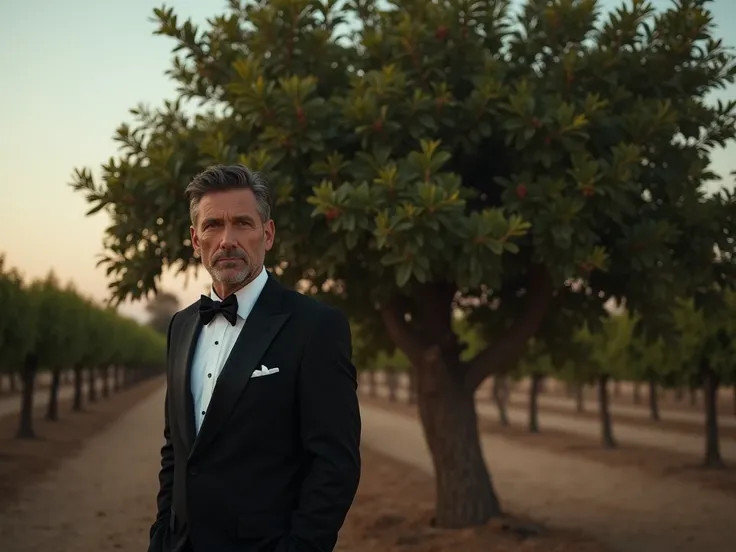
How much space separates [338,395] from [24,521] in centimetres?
1102

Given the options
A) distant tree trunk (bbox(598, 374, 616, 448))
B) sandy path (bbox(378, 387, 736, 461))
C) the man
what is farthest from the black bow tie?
distant tree trunk (bbox(598, 374, 616, 448))

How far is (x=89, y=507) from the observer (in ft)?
46.6

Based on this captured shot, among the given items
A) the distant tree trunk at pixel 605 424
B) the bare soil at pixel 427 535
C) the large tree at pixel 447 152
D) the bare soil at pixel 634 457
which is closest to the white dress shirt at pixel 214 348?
the large tree at pixel 447 152

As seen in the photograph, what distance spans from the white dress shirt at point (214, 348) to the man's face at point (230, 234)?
77mm

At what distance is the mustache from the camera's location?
3.54 m

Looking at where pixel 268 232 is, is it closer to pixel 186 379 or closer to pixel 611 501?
pixel 186 379

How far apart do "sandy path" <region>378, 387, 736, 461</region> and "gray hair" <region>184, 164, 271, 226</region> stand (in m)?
23.6

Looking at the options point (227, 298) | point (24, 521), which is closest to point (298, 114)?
point (227, 298)

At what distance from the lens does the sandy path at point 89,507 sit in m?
11.3

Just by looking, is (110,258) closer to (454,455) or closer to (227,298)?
(454,455)

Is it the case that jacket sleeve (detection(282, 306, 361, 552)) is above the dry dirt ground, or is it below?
above

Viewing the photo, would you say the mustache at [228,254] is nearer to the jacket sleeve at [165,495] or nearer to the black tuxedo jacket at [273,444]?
the black tuxedo jacket at [273,444]

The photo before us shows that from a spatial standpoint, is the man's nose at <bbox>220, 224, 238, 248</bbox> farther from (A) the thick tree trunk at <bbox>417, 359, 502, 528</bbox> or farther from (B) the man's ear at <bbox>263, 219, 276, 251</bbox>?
(A) the thick tree trunk at <bbox>417, 359, 502, 528</bbox>

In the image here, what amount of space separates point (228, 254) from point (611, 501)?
1413 centimetres
